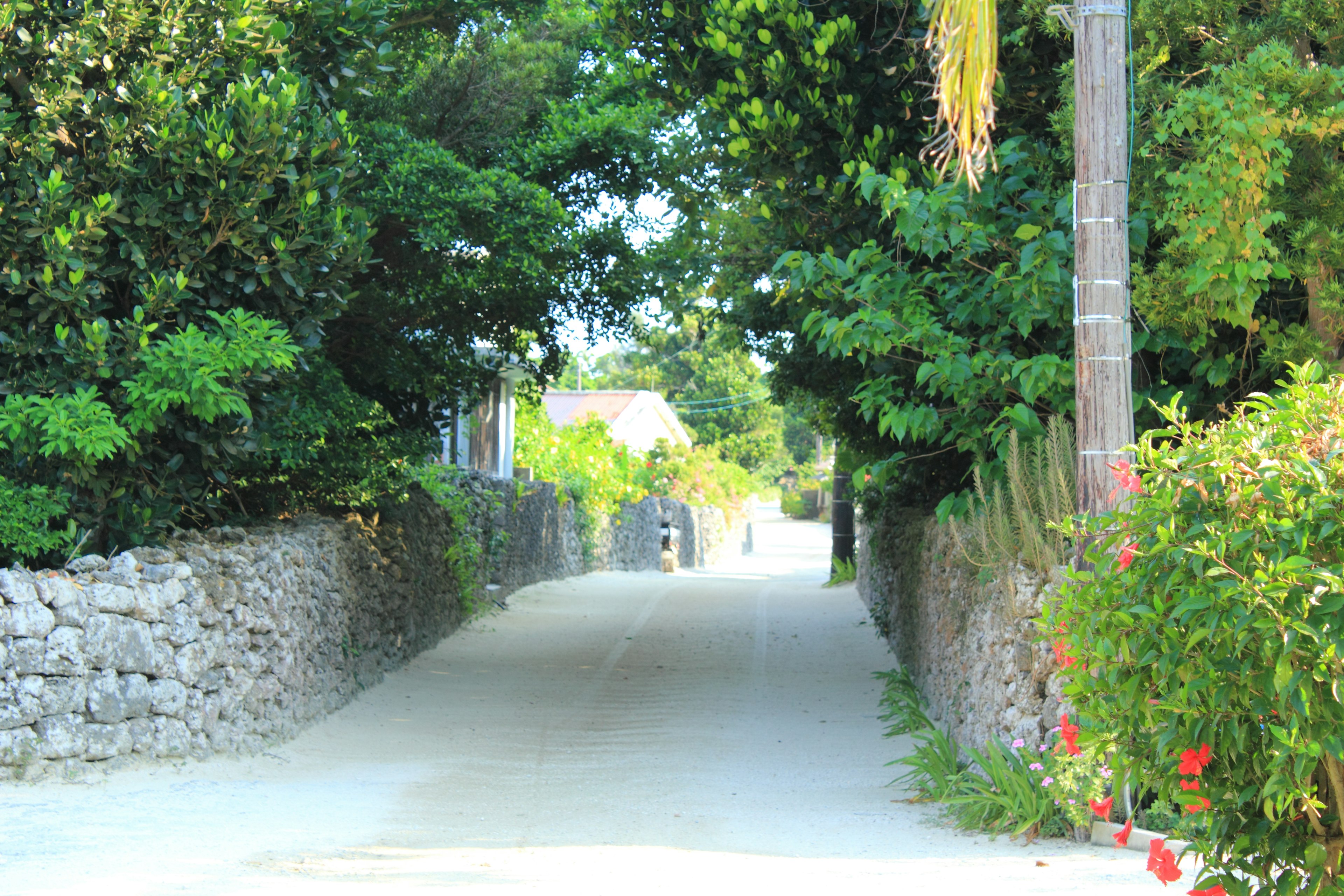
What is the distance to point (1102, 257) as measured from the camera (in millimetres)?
5676

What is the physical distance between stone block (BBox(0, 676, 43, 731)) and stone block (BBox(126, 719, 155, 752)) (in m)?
0.60

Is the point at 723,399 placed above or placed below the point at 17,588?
above

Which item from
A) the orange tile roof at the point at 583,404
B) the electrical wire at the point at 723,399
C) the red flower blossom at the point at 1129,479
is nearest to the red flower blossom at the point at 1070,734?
the red flower blossom at the point at 1129,479

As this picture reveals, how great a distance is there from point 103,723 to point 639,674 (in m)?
6.40

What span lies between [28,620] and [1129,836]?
626 centimetres

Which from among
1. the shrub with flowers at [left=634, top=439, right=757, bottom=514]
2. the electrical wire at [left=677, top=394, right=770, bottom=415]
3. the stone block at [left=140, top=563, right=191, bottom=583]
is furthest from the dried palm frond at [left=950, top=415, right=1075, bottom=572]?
the electrical wire at [left=677, top=394, right=770, bottom=415]

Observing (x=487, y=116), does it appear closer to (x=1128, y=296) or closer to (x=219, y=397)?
(x=219, y=397)

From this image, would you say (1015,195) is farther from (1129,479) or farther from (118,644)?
(118,644)

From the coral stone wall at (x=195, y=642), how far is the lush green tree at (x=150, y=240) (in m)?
0.65

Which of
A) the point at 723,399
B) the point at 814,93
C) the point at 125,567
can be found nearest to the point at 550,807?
the point at 125,567

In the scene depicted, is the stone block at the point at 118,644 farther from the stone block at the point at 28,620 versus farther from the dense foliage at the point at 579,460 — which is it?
the dense foliage at the point at 579,460

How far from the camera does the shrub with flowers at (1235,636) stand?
3033 mm

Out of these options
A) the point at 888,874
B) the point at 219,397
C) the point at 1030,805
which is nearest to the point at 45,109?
the point at 219,397

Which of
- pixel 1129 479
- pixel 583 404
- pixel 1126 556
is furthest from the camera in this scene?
→ pixel 583 404
